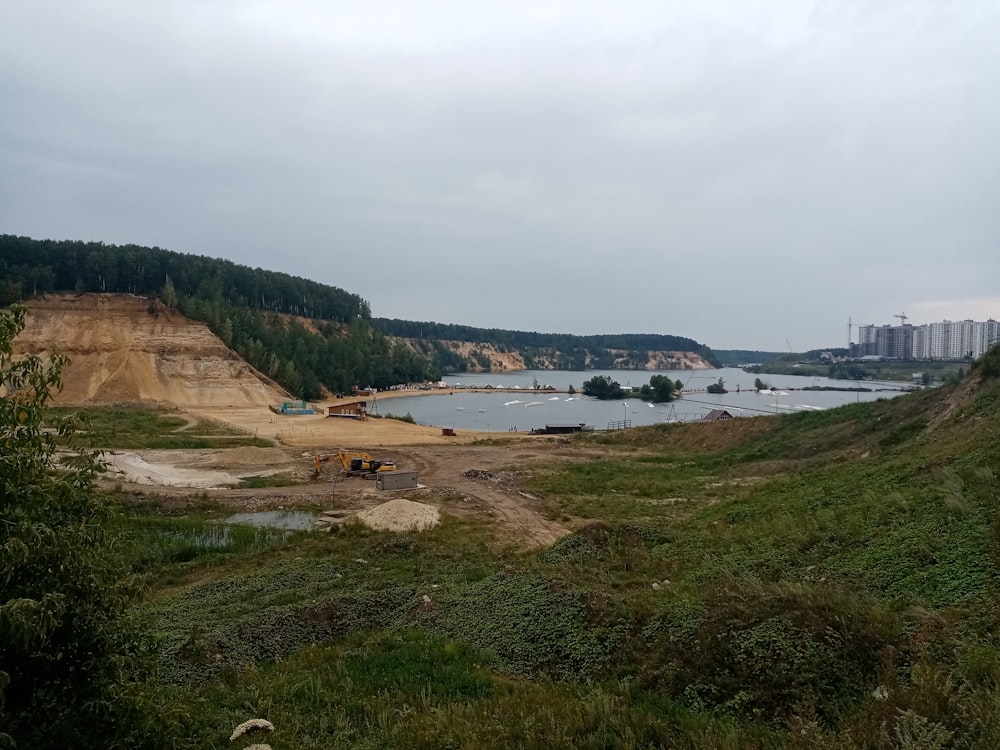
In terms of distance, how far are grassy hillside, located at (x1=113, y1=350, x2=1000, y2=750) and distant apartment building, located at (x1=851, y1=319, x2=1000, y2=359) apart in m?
160

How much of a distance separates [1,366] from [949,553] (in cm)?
1074

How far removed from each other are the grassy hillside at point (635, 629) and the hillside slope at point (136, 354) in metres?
60.9

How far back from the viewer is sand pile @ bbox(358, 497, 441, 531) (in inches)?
765

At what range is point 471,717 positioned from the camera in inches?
262

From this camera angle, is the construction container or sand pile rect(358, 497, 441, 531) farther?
the construction container

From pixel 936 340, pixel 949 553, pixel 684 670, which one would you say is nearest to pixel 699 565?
pixel 949 553

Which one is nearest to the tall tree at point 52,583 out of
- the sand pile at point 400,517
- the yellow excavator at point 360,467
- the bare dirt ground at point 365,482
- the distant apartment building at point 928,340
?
the bare dirt ground at point 365,482

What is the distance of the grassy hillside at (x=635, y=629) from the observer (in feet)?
18.9

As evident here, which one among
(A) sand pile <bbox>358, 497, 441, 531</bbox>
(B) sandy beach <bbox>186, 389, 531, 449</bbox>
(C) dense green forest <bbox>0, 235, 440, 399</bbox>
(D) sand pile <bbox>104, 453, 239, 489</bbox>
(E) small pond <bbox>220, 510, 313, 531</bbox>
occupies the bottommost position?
(B) sandy beach <bbox>186, 389, 531, 449</bbox>

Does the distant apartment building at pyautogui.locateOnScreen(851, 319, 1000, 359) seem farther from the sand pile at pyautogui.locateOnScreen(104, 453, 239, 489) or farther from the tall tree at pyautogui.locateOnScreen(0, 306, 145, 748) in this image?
the tall tree at pyautogui.locateOnScreen(0, 306, 145, 748)

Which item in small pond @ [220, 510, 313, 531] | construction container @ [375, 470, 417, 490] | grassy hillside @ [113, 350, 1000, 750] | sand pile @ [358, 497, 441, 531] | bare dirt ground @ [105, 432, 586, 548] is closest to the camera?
grassy hillside @ [113, 350, 1000, 750]

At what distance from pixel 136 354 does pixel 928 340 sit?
599 feet

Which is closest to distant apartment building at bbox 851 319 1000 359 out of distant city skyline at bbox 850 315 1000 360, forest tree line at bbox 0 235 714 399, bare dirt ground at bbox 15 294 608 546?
distant city skyline at bbox 850 315 1000 360

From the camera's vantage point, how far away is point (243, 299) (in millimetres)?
108688
